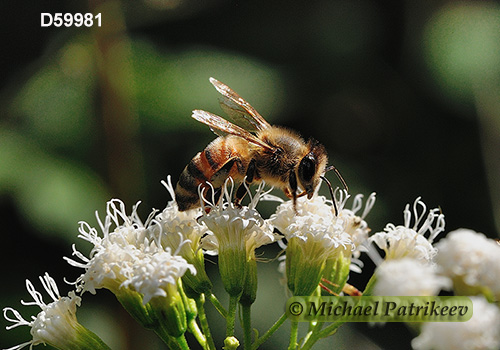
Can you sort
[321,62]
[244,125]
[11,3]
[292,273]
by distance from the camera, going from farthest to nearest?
[321,62]
[11,3]
[244,125]
[292,273]

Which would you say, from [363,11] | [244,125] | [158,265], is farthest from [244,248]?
[363,11]

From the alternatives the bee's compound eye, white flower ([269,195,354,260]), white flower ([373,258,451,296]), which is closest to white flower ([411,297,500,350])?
white flower ([373,258,451,296])

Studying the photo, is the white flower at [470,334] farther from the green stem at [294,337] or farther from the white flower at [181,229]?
the white flower at [181,229]

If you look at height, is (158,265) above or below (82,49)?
below

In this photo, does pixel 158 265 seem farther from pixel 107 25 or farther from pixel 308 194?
pixel 107 25

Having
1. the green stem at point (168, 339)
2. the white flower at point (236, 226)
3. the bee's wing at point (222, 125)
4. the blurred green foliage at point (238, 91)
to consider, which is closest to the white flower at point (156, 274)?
the green stem at point (168, 339)

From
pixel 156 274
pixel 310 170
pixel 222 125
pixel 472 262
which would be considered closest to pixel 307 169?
pixel 310 170
